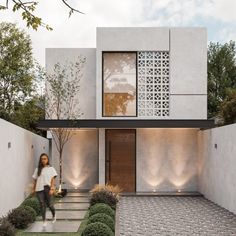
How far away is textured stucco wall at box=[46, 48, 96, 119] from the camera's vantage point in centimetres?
1759

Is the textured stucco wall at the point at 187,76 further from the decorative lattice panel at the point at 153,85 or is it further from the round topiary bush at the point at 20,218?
the round topiary bush at the point at 20,218

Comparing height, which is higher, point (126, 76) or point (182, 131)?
point (126, 76)

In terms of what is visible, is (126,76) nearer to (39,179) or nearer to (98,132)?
(98,132)

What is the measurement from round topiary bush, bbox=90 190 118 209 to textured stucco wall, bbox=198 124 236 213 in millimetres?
2981

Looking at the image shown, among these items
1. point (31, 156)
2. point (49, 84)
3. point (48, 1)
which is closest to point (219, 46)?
point (49, 84)

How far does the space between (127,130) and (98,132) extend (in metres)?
1.11

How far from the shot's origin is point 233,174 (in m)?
12.0

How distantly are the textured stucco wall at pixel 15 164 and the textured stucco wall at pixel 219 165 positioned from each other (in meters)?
5.44

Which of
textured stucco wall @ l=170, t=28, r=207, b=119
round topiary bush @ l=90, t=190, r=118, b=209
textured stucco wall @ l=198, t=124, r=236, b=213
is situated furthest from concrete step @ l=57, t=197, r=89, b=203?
textured stucco wall @ l=170, t=28, r=207, b=119

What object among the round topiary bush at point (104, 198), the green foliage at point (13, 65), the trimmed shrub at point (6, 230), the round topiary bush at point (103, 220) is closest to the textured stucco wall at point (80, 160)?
the round topiary bush at point (104, 198)

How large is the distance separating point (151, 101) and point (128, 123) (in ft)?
5.68

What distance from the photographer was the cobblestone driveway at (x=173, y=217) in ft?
31.3

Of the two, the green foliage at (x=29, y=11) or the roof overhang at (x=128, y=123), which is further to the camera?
the roof overhang at (x=128, y=123)

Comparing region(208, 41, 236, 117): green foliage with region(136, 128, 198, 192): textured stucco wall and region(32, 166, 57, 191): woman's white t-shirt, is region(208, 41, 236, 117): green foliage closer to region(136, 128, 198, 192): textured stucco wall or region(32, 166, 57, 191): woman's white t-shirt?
region(136, 128, 198, 192): textured stucco wall
